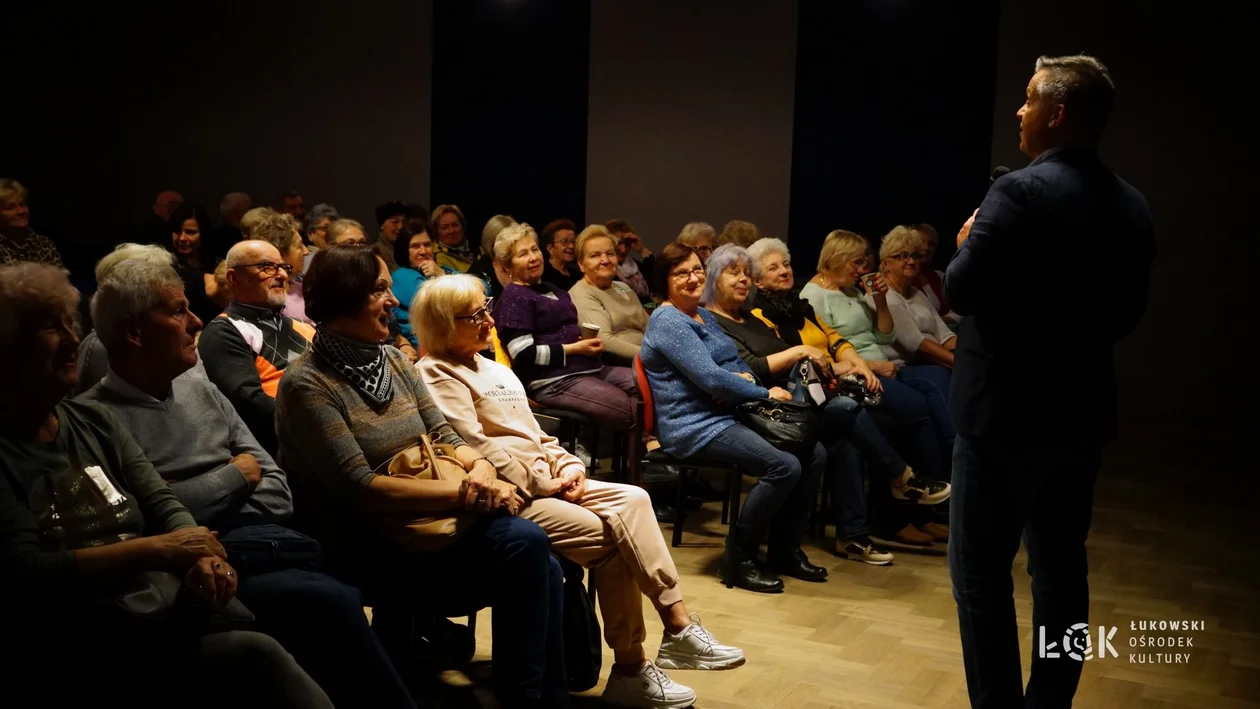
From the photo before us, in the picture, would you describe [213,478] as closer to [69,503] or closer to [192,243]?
[69,503]

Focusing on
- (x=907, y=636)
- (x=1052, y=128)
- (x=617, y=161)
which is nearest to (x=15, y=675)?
(x=1052, y=128)

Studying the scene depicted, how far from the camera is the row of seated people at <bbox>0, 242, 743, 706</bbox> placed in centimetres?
192

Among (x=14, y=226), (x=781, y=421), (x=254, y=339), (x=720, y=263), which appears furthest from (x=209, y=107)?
(x=781, y=421)

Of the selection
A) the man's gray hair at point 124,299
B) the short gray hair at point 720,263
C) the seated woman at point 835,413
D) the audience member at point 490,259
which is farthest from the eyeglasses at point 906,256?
the man's gray hair at point 124,299

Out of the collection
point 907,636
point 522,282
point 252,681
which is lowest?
point 907,636

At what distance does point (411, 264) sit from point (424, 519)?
3814 mm

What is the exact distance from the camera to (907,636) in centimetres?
359

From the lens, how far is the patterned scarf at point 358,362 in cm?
258

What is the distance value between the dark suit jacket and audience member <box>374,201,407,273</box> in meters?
4.61

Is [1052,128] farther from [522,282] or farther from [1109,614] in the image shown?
[522,282]

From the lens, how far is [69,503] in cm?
197

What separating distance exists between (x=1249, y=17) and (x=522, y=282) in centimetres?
549

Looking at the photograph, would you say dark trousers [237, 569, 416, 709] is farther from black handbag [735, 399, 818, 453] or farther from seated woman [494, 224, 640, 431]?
seated woman [494, 224, 640, 431]

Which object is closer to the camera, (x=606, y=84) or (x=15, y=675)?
(x=15, y=675)
